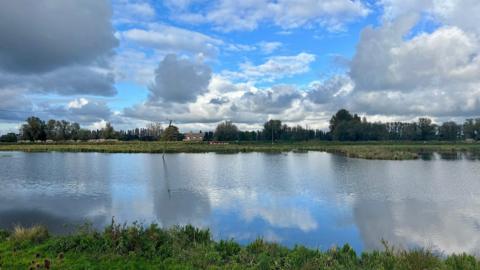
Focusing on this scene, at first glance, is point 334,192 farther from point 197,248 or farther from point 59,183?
point 59,183

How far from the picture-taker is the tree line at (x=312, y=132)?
103500 mm

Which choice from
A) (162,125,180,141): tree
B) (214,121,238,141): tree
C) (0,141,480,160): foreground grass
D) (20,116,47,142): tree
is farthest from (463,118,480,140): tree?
(20,116,47,142): tree

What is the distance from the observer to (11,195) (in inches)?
693

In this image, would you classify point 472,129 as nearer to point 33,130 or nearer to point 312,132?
point 312,132

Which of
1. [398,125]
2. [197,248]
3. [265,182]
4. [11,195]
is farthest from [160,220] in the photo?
[398,125]

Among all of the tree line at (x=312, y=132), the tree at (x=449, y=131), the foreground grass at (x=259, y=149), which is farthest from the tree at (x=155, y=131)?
the tree at (x=449, y=131)

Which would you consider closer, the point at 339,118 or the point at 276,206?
the point at 276,206

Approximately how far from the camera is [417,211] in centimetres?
1473

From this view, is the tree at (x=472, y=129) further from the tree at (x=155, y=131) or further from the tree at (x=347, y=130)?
the tree at (x=155, y=131)

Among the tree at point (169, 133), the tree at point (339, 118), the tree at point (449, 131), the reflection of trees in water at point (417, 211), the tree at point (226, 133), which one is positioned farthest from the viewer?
the tree at point (339, 118)

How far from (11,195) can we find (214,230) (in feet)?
41.4

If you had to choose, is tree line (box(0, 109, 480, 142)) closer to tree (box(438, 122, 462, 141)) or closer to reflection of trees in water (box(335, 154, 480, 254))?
tree (box(438, 122, 462, 141))

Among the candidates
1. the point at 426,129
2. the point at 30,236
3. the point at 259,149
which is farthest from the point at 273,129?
the point at 30,236

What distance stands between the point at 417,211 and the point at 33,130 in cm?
11413
